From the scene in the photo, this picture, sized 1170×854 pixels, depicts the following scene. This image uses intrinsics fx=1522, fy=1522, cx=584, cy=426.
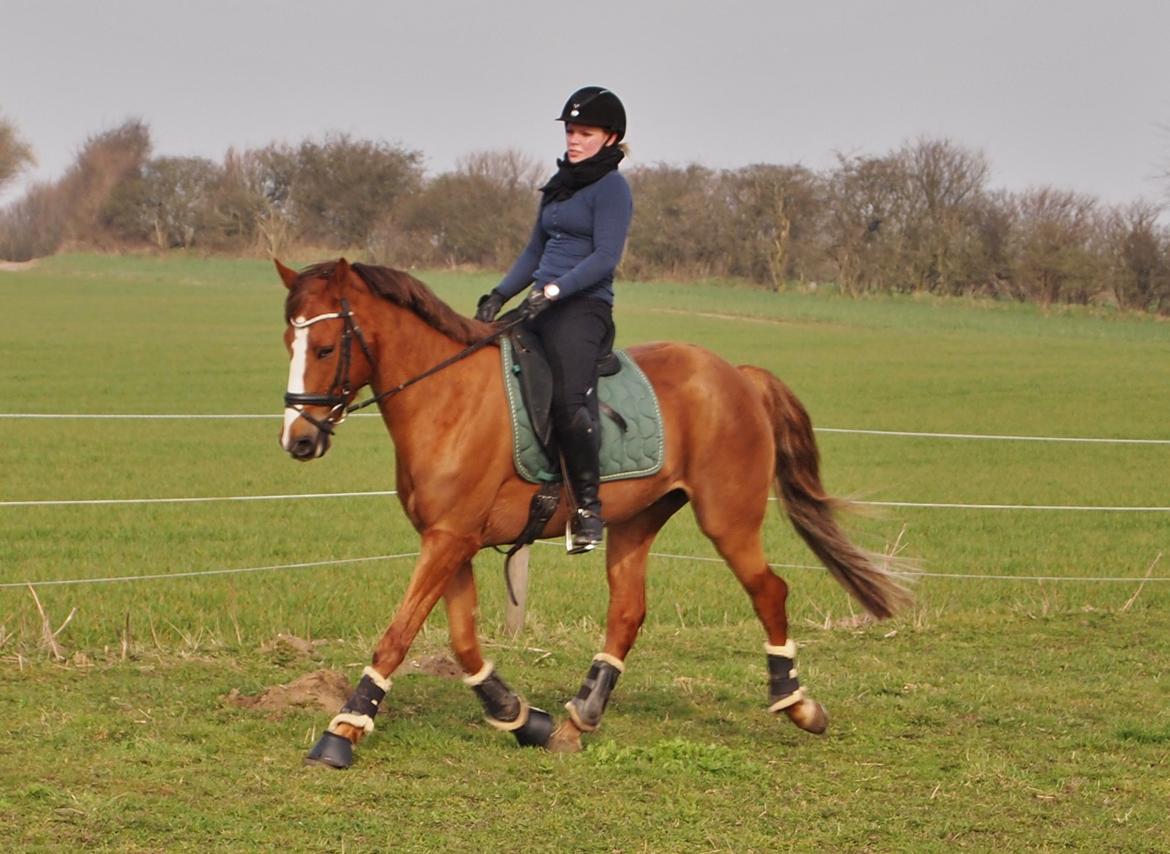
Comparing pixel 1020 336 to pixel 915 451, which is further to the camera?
pixel 1020 336

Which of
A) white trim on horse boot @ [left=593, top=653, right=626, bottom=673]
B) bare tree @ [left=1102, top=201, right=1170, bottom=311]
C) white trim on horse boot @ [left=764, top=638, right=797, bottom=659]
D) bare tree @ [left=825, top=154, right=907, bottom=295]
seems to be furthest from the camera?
bare tree @ [left=825, top=154, right=907, bottom=295]

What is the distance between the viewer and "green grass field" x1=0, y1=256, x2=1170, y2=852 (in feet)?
16.8

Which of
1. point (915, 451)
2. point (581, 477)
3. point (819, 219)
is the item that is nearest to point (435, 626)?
point (581, 477)

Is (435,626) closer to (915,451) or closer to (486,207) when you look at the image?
(915,451)

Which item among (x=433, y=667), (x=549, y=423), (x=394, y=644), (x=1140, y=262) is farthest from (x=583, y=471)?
(x=1140, y=262)

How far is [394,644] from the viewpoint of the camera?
5.78 meters

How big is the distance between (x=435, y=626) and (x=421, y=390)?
3471 millimetres

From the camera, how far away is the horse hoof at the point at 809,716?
644cm

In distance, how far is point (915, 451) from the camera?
72.5 feet

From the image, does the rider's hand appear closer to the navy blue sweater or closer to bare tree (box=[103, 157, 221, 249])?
the navy blue sweater

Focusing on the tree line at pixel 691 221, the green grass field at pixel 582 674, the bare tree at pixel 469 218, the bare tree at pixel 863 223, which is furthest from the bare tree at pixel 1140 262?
the green grass field at pixel 582 674

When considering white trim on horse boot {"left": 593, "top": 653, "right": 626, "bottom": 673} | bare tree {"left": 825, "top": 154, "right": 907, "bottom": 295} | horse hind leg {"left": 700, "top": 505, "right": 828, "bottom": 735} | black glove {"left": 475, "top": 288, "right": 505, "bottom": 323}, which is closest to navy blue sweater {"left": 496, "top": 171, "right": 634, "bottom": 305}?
black glove {"left": 475, "top": 288, "right": 505, "bottom": 323}

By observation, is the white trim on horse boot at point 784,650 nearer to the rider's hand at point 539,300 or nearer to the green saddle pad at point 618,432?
the green saddle pad at point 618,432

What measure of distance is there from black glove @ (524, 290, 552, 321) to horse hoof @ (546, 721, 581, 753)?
1.68 metres
